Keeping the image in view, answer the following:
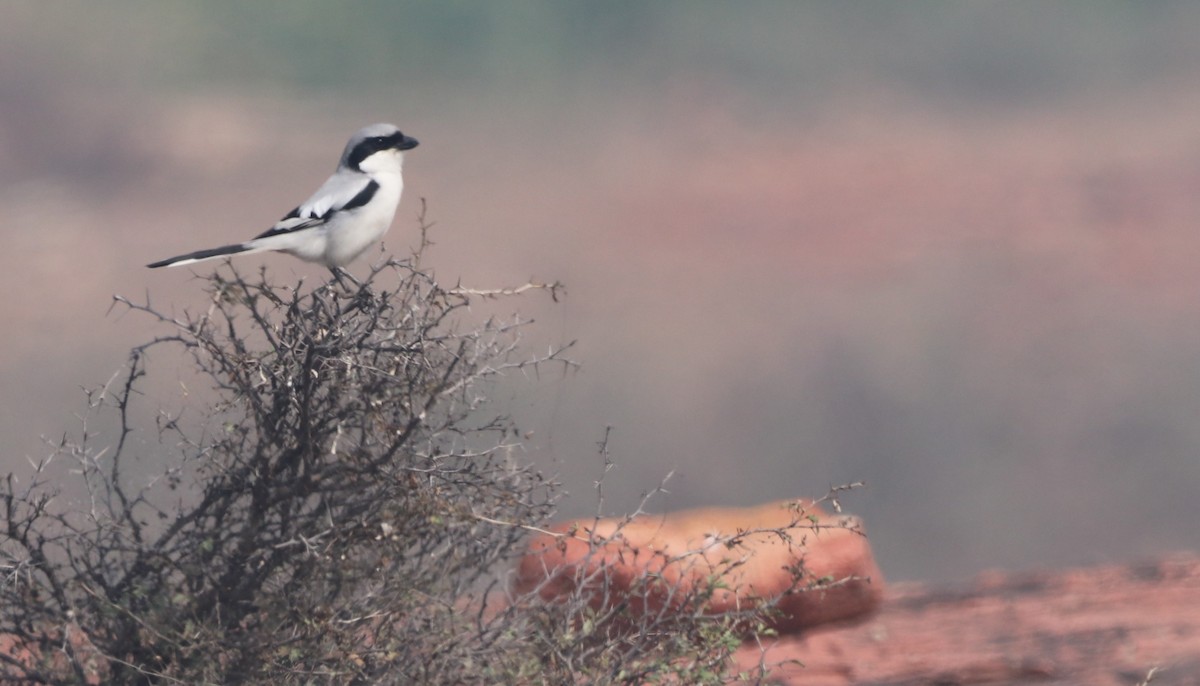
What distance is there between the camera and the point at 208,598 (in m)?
5.07

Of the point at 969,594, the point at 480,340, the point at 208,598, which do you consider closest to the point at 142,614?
the point at 208,598

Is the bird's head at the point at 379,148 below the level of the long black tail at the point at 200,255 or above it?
above

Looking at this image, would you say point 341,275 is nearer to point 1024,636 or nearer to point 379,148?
point 379,148

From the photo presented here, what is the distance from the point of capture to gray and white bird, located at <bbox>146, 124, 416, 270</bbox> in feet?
19.3

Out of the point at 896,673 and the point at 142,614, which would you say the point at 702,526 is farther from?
the point at 142,614

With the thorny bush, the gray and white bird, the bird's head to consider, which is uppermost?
the bird's head

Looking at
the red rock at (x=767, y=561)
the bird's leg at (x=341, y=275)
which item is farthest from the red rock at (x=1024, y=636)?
the bird's leg at (x=341, y=275)

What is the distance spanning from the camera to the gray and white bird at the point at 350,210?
589 cm

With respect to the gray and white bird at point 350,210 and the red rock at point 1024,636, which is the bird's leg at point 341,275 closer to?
the gray and white bird at point 350,210

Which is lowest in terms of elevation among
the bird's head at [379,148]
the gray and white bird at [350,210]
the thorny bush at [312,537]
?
the thorny bush at [312,537]

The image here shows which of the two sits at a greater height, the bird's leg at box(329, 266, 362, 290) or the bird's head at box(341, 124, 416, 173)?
the bird's head at box(341, 124, 416, 173)

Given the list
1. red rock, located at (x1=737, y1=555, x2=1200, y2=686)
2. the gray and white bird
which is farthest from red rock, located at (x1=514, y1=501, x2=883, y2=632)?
the gray and white bird

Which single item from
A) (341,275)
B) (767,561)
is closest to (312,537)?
(341,275)

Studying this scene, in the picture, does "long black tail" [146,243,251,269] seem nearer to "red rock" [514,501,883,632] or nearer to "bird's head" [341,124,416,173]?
"bird's head" [341,124,416,173]
